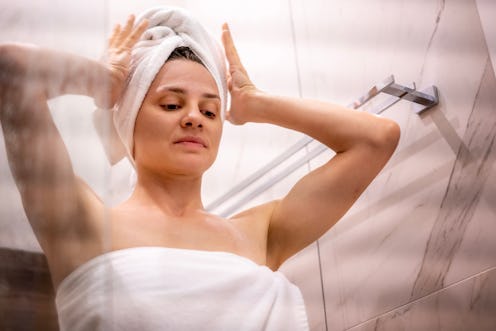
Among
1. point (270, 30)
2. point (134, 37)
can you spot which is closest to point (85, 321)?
point (134, 37)

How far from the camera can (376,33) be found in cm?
113

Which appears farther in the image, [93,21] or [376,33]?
[376,33]

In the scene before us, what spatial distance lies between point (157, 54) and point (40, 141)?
50 cm

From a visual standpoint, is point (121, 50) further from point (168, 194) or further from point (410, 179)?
point (410, 179)

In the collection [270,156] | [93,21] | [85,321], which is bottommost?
[270,156]

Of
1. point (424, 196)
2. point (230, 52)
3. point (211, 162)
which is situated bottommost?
point (424, 196)

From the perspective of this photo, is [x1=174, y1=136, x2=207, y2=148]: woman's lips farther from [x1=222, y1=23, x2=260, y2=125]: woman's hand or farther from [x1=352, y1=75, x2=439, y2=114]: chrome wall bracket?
[x1=352, y1=75, x2=439, y2=114]: chrome wall bracket

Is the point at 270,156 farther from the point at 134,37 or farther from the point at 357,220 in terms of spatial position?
the point at 134,37

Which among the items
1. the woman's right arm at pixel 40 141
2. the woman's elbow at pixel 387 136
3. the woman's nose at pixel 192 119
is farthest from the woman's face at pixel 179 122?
the woman's right arm at pixel 40 141

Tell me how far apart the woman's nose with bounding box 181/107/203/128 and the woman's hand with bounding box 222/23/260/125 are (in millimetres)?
174

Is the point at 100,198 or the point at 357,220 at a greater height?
the point at 100,198

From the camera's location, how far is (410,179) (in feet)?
3.27

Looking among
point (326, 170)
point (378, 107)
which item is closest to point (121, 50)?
point (326, 170)

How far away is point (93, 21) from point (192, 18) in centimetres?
48
